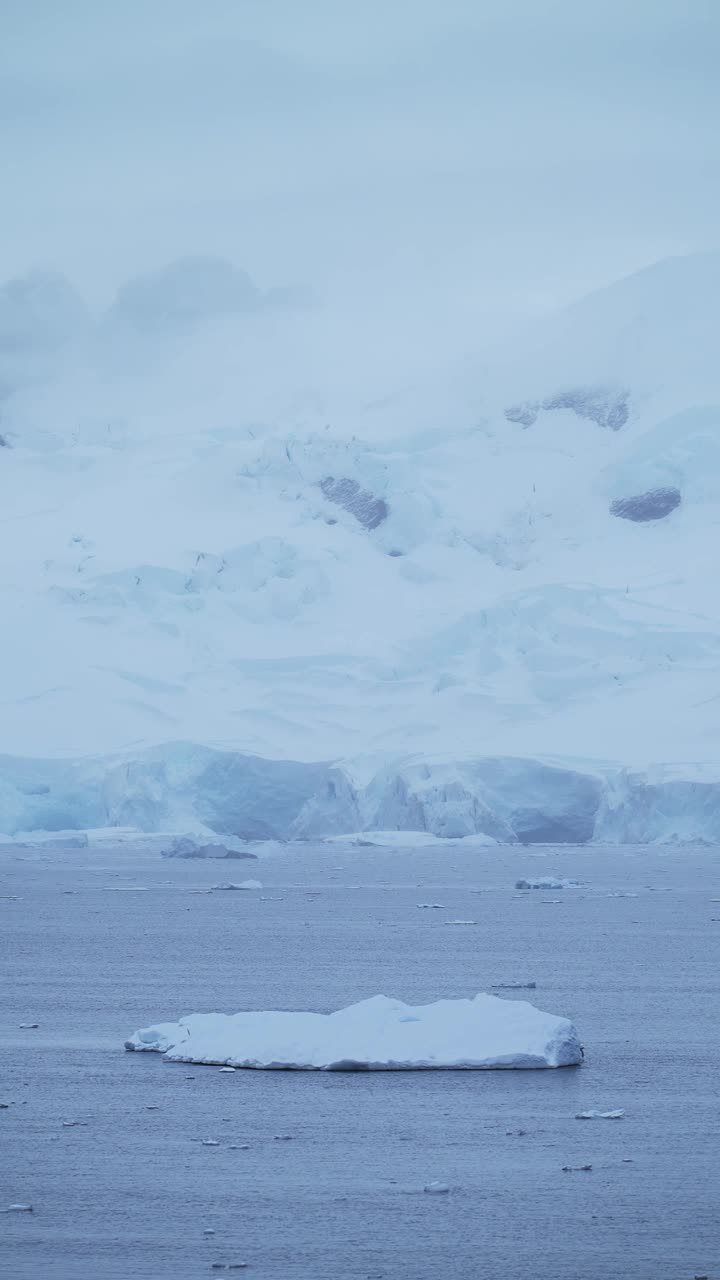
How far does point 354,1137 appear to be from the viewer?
9.29 m

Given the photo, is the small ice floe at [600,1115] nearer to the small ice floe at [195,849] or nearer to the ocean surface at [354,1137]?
the ocean surface at [354,1137]

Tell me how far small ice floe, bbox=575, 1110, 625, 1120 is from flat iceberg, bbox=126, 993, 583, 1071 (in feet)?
4.86

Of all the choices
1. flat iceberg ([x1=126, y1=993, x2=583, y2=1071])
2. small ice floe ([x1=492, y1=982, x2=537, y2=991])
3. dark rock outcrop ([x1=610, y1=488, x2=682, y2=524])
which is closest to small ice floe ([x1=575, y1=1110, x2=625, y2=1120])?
flat iceberg ([x1=126, y1=993, x2=583, y2=1071])

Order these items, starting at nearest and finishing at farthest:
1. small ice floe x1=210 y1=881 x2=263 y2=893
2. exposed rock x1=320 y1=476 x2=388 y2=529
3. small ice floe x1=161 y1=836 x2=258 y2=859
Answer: small ice floe x1=210 y1=881 x2=263 y2=893
small ice floe x1=161 y1=836 x2=258 y2=859
exposed rock x1=320 y1=476 x2=388 y2=529

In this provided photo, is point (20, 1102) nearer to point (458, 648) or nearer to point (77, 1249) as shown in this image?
point (77, 1249)

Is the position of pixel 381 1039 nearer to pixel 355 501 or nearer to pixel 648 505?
pixel 355 501

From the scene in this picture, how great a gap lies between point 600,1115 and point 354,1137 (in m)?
1.61

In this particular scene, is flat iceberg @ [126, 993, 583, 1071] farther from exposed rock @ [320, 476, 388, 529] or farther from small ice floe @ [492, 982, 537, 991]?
exposed rock @ [320, 476, 388, 529]

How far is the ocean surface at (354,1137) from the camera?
7016 millimetres

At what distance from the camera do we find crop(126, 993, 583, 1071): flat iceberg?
11.8 metres

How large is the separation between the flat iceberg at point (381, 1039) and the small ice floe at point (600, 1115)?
148cm

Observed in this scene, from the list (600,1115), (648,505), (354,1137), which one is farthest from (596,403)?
(354,1137)

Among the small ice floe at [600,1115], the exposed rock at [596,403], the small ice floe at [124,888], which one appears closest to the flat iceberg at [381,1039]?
the small ice floe at [600,1115]

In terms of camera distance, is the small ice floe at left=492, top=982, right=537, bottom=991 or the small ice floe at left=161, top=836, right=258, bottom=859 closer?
the small ice floe at left=492, top=982, right=537, bottom=991
